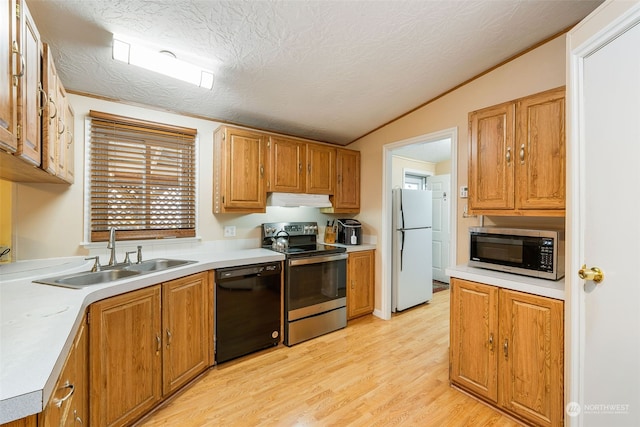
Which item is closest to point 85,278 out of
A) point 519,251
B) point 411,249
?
point 519,251

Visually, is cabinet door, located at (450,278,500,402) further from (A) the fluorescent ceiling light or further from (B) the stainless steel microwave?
(A) the fluorescent ceiling light

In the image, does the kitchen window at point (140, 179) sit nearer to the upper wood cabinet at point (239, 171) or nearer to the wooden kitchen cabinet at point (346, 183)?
the upper wood cabinet at point (239, 171)

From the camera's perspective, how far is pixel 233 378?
2.21m

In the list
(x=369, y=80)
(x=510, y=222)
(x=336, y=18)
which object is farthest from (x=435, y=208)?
(x=336, y=18)

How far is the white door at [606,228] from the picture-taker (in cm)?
113

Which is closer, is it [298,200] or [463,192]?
[463,192]

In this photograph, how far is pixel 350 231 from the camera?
11.7 feet

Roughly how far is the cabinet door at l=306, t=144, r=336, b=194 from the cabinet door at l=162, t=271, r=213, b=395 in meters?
1.56

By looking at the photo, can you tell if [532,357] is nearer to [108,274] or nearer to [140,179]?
[108,274]

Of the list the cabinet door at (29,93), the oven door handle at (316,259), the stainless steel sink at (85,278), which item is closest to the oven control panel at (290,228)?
the oven door handle at (316,259)

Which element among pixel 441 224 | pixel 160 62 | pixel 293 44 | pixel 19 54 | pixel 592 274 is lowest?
pixel 592 274

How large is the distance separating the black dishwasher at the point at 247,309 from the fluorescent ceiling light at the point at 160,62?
4.84 feet

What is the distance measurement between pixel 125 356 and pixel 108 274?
641 mm

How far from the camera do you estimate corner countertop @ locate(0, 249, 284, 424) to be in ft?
2.08
